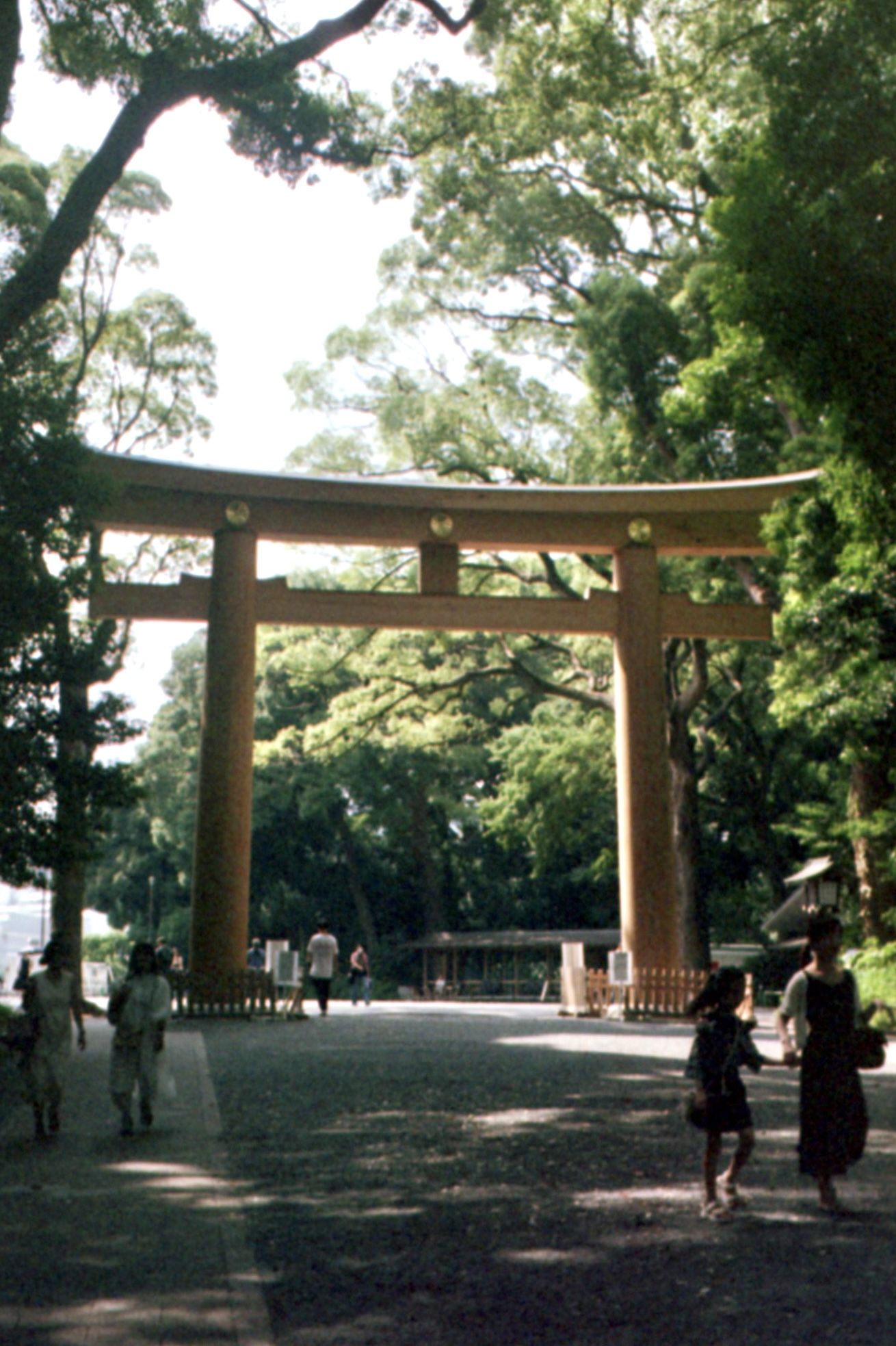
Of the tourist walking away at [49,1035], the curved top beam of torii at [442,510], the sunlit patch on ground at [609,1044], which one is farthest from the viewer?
the curved top beam of torii at [442,510]

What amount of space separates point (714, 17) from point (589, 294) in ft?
26.0

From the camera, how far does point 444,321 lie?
92.0ft

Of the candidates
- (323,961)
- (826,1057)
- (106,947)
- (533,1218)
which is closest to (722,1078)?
(826,1057)

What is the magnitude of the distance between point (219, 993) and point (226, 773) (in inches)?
119

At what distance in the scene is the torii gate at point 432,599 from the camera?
59.4 feet

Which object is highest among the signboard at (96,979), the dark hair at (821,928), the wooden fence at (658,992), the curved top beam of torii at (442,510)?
the curved top beam of torii at (442,510)

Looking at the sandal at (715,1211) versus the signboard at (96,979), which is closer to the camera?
the sandal at (715,1211)

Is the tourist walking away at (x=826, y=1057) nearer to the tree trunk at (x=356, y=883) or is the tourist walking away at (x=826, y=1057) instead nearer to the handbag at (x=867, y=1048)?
the handbag at (x=867, y=1048)

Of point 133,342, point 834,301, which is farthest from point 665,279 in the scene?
point 834,301

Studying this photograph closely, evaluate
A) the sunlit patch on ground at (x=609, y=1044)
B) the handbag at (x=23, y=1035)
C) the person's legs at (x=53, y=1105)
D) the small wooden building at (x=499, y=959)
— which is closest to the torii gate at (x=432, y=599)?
the sunlit patch on ground at (x=609, y=1044)

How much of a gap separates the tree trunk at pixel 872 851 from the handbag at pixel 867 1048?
1282cm

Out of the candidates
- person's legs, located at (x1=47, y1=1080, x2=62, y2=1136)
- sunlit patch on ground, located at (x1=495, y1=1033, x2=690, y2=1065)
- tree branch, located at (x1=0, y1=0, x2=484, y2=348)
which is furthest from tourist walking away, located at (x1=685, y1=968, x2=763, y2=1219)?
tree branch, located at (x1=0, y1=0, x2=484, y2=348)

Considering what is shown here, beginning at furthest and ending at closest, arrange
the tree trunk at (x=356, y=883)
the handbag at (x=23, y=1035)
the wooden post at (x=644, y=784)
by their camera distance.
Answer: the tree trunk at (x=356, y=883)
the wooden post at (x=644, y=784)
the handbag at (x=23, y=1035)

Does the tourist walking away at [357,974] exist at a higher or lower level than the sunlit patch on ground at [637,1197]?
higher
